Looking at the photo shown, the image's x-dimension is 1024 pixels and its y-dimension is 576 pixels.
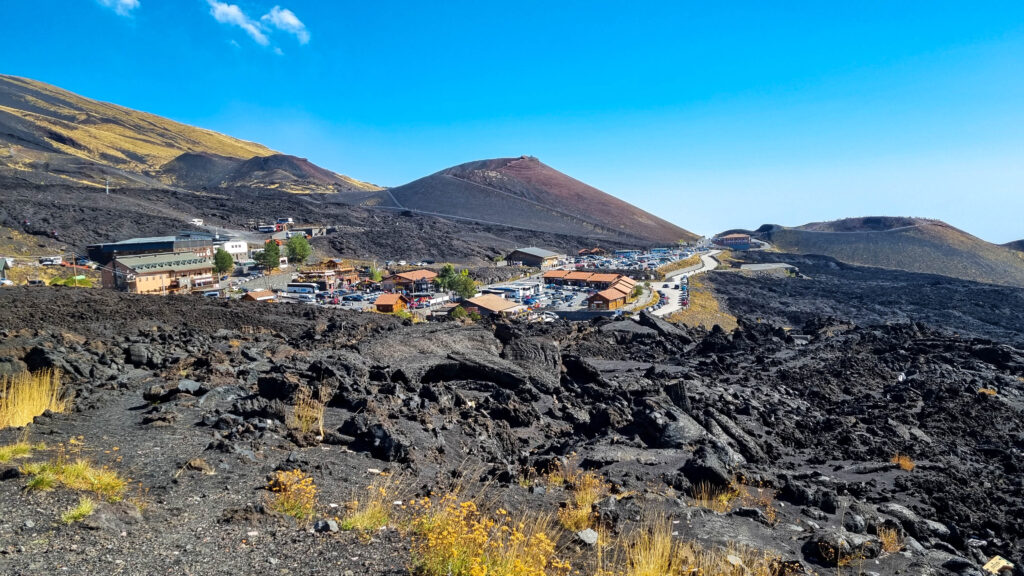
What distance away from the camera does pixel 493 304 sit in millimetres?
35656

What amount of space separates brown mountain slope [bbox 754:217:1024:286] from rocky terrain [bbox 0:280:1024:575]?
71152 mm

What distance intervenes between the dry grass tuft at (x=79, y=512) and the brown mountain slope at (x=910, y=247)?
94261 mm

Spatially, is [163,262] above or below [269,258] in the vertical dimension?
below

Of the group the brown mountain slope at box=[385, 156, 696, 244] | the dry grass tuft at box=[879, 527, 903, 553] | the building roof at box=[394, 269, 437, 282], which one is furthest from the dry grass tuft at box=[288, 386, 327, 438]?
the brown mountain slope at box=[385, 156, 696, 244]

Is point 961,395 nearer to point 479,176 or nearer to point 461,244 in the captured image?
point 461,244

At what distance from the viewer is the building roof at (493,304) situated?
114ft

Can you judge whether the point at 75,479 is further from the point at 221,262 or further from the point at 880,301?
the point at 880,301

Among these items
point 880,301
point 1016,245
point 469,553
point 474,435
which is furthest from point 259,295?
point 1016,245

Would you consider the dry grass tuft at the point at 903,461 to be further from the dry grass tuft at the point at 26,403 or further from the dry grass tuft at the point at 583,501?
the dry grass tuft at the point at 26,403

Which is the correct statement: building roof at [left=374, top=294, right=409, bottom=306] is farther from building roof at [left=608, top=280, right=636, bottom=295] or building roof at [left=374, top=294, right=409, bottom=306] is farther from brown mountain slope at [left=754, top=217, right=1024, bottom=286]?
brown mountain slope at [left=754, top=217, right=1024, bottom=286]

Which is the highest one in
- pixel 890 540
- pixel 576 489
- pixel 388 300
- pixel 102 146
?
pixel 102 146

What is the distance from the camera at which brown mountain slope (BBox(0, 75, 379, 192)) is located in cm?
8206

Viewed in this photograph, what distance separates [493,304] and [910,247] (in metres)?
81.8

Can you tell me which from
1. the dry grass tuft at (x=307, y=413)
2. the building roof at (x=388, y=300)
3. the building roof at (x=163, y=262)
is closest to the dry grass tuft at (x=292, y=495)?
the dry grass tuft at (x=307, y=413)
